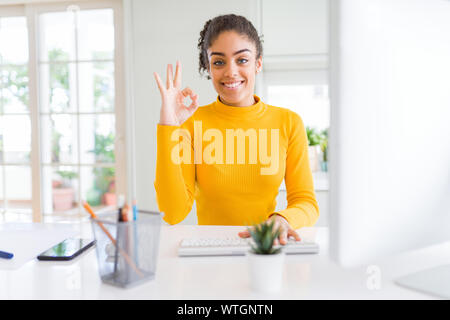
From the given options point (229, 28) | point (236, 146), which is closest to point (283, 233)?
point (236, 146)

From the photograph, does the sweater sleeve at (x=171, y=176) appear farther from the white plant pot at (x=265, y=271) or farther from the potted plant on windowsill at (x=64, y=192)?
the potted plant on windowsill at (x=64, y=192)

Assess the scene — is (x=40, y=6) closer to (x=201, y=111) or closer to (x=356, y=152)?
(x=201, y=111)

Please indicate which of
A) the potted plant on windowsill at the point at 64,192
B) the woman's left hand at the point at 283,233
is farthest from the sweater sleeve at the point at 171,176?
the potted plant on windowsill at the point at 64,192

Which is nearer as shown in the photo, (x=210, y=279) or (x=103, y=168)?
(x=210, y=279)

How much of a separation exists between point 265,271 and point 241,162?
778 millimetres

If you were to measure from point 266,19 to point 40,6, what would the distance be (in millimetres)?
1765

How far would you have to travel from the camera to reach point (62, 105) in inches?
118

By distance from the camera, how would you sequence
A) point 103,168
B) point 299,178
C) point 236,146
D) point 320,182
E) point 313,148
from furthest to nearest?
point 103,168 → point 313,148 → point 320,182 → point 236,146 → point 299,178

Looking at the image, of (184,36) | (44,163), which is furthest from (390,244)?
(44,163)

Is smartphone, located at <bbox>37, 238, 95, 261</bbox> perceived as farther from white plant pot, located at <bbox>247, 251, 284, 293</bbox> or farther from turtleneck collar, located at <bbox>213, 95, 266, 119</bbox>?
turtleneck collar, located at <bbox>213, 95, 266, 119</bbox>

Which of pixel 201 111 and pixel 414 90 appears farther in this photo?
pixel 201 111

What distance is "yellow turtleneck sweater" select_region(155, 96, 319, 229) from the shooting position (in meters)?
1.37

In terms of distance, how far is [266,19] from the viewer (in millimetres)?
2523

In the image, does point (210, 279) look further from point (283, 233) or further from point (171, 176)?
point (171, 176)
